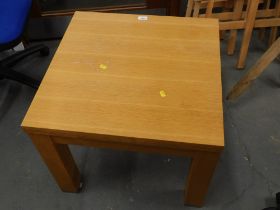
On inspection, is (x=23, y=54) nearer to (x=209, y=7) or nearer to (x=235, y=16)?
(x=209, y=7)

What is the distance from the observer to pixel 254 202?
→ 128 centimetres

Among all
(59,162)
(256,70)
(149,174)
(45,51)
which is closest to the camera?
(59,162)

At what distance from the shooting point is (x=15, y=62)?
6.07 ft

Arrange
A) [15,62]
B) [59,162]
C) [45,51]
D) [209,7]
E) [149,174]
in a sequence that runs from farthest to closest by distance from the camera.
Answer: [45,51] → [15,62] → [209,7] → [149,174] → [59,162]

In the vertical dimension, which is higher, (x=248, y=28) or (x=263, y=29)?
(x=248, y=28)

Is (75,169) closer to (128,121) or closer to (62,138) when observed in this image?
(62,138)

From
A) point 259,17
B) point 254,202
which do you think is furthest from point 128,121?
point 259,17

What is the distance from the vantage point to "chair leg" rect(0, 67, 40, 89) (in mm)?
1701

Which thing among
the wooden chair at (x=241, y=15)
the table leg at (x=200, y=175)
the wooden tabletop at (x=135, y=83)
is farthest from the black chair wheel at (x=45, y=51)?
the table leg at (x=200, y=175)

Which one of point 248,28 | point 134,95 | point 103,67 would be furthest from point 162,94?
point 248,28

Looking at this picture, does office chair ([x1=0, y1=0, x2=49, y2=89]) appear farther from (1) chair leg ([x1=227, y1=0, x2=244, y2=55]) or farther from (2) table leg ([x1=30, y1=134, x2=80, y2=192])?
(1) chair leg ([x1=227, y1=0, x2=244, y2=55])

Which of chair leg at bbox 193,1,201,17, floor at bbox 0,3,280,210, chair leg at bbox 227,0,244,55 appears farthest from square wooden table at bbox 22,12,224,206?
chair leg at bbox 227,0,244,55

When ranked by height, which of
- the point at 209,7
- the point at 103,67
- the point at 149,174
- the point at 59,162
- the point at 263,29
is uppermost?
the point at 103,67

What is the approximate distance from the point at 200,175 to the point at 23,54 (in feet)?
4.68
